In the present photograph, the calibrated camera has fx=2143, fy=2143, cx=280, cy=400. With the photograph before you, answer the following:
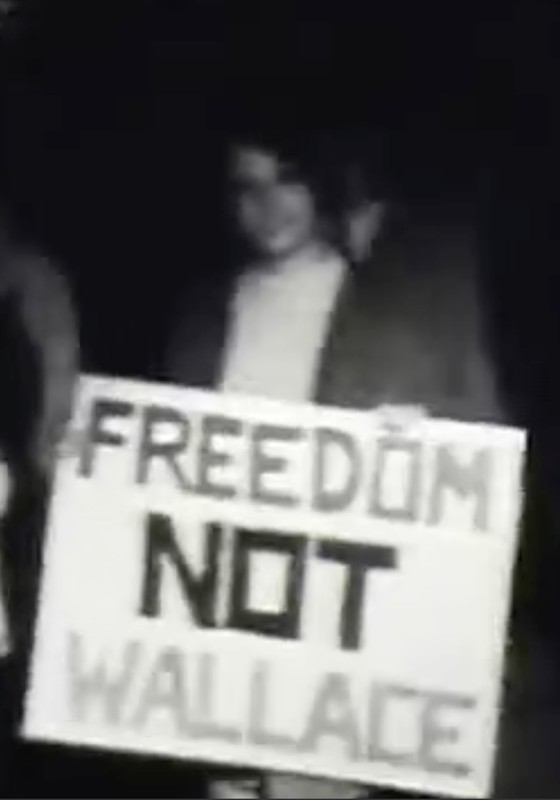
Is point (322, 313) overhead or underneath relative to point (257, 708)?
overhead

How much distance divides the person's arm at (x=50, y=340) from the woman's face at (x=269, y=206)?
0.07 metres

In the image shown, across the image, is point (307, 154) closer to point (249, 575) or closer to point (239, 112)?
point (239, 112)

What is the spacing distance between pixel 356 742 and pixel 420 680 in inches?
1.3

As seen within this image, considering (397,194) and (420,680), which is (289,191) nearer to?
(397,194)

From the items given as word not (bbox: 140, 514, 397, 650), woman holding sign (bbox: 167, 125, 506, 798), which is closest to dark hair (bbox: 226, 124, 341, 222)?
woman holding sign (bbox: 167, 125, 506, 798)

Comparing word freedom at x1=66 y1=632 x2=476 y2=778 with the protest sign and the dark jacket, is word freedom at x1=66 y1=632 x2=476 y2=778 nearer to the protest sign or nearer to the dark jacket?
the protest sign

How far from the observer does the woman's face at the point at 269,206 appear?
76 centimetres

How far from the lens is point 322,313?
0.76 m

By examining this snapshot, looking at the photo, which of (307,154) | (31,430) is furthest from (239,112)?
(31,430)

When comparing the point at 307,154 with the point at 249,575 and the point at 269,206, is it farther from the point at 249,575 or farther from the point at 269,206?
the point at 249,575

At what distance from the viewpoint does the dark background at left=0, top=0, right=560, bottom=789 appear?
751 mm

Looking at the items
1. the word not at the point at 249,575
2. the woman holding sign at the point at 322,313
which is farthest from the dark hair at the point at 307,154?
the word not at the point at 249,575

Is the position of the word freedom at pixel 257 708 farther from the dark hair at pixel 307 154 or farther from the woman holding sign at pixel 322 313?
the dark hair at pixel 307 154

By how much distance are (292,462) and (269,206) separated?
9 centimetres
